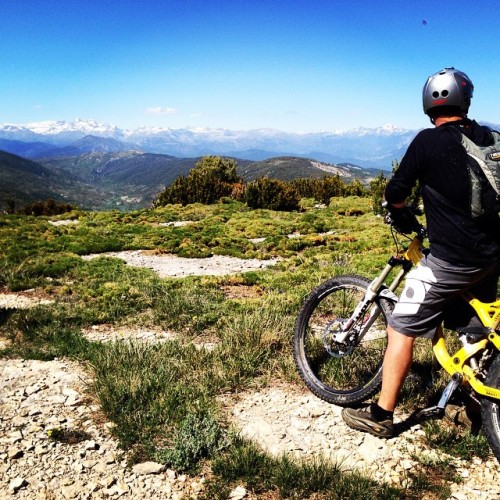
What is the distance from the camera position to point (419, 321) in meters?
3.77

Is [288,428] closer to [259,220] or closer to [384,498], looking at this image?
[384,498]

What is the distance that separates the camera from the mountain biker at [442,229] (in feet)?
11.1

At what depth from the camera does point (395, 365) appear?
3881 mm

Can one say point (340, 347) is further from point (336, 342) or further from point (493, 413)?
point (493, 413)

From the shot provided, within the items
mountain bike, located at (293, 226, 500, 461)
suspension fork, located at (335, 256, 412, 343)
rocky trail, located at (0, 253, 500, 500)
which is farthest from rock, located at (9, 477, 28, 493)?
suspension fork, located at (335, 256, 412, 343)

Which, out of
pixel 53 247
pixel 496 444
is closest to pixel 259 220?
pixel 53 247

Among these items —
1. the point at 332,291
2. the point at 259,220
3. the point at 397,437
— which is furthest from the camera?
the point at 259,220

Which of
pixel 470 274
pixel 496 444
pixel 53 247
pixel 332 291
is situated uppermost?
pixel 470 274

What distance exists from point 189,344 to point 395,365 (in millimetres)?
3237

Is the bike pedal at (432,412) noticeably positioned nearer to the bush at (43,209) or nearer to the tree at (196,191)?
the tree at (196,191)

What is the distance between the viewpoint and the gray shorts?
11.8 ft

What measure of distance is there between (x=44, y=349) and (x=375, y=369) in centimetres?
487

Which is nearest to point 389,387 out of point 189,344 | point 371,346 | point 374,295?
point 374,295

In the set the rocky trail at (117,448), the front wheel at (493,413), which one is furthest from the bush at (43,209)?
the front wheel at (493,413)
